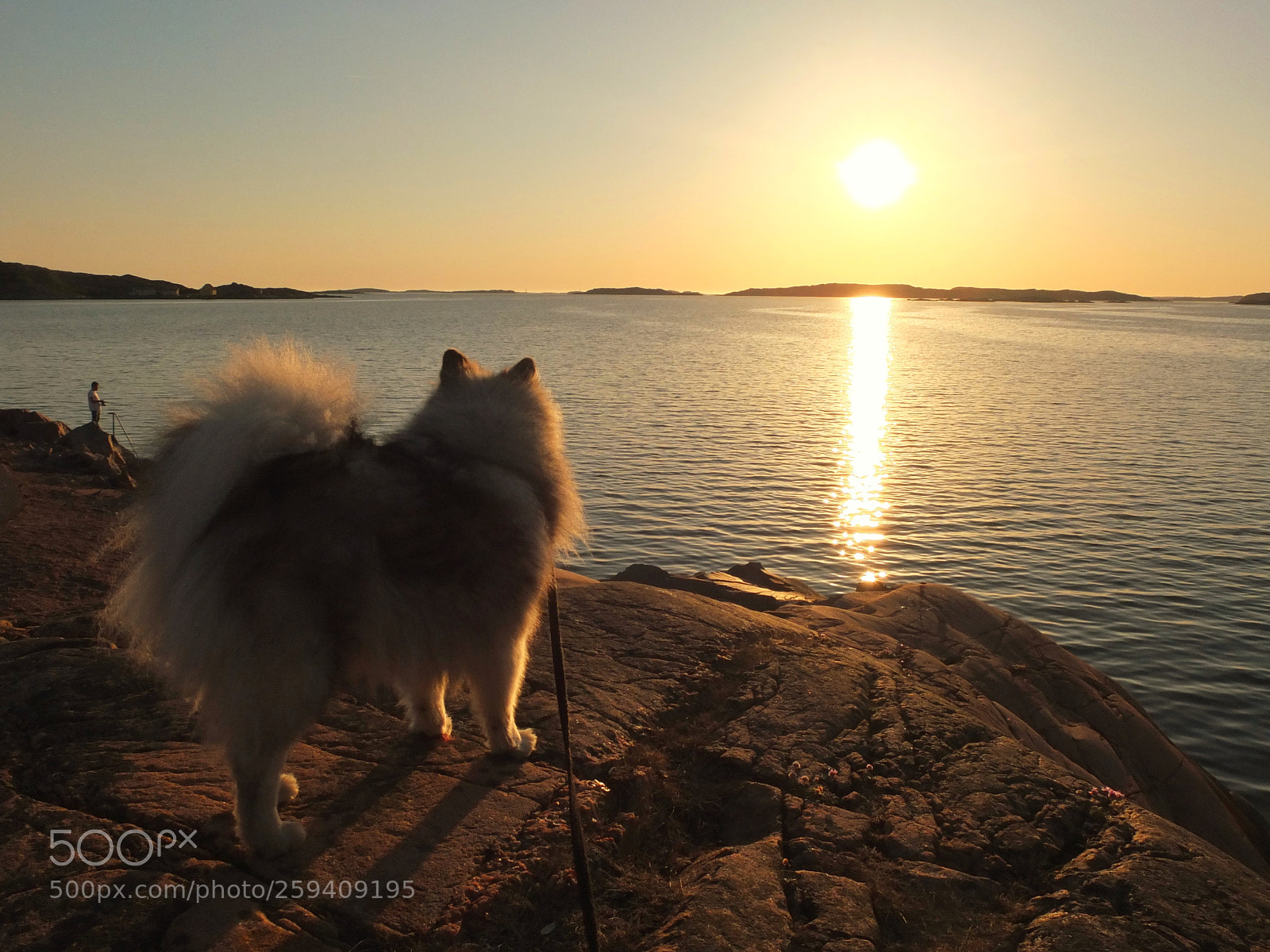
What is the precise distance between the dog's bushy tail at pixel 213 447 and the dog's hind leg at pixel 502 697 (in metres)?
1.35

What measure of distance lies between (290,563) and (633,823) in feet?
6.46

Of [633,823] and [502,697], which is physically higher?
[502,697]

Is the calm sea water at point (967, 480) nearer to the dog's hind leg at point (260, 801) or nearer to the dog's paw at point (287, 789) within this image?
the dog's hind leg at point (260, 801)

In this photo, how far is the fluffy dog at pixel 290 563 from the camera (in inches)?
120

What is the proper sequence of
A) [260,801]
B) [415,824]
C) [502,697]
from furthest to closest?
[502,697], [415,824], [260,801]

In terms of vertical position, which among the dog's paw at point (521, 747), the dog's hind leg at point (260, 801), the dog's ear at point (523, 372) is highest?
the dog's ear at point (523, 372)

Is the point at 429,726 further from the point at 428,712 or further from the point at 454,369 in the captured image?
the point at 454,369

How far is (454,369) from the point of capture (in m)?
4.38

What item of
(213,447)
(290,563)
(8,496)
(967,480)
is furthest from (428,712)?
(967,480)

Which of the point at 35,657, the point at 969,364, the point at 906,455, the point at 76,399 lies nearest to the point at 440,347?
the point at 76,399

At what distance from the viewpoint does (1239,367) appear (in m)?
41.7

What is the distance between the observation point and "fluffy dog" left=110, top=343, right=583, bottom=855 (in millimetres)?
3041

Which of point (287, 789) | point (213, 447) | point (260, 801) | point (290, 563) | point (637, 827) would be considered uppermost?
point (213, 447)

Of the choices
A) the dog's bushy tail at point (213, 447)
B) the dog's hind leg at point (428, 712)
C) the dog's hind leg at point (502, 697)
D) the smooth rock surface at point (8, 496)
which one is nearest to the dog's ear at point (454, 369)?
the dog's bushy tail at point (213, 447)
